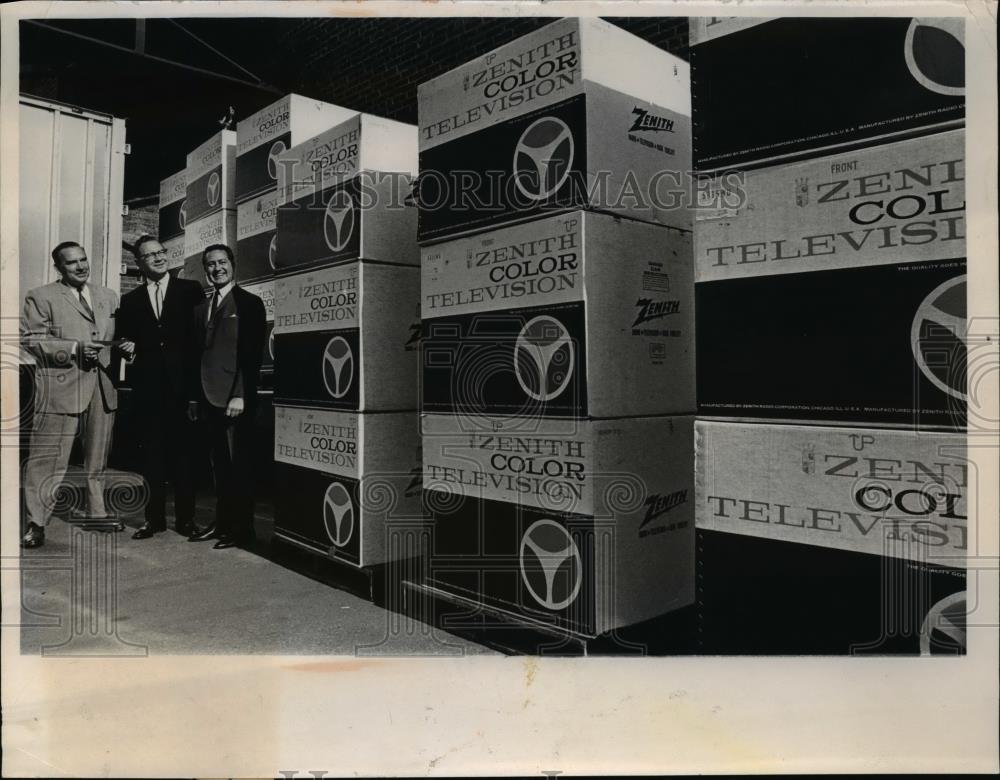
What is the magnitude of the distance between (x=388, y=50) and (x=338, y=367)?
91cm

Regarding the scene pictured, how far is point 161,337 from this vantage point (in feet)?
6.84

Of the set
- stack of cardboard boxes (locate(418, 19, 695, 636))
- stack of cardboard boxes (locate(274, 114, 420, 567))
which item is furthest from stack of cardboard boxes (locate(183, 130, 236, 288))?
stack of cardboard boxes (locate(418, 19, 695, 636))

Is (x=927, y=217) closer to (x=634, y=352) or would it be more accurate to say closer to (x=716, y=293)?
(x=716, y=293)

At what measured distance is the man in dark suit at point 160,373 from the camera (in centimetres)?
197

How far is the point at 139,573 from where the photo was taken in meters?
1.78

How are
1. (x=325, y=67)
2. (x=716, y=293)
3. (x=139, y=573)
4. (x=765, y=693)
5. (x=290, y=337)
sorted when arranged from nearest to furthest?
(x=716, y=293), (x=765, y=693), (x=139, y=573), (x=325, y=67), (x=290, y=337)

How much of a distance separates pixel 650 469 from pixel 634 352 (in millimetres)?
282

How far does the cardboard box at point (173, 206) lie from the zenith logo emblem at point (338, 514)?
947mm

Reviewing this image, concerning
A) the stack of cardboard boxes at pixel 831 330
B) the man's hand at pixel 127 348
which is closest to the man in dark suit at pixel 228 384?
the man's hand at pixel 127 348

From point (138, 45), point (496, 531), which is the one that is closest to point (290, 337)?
point (138, 45)

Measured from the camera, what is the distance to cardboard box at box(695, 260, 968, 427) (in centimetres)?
122

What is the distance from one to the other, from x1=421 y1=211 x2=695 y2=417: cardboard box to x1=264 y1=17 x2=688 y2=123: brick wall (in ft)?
1.54

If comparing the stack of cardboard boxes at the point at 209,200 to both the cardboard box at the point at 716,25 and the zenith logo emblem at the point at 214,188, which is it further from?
the cardboard box at the point at 716,25

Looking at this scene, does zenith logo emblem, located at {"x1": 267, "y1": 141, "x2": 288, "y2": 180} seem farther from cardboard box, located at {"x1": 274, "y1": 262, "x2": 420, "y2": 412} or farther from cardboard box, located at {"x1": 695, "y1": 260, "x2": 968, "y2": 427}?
cardboard box, located at {"x1": 695, "y1": 260, "x2": 968, "y2": 427}
